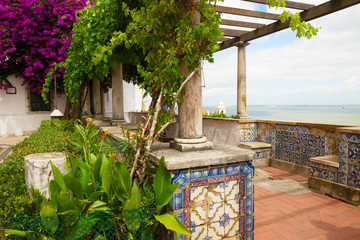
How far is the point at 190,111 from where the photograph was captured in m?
2.79

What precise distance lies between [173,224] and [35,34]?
1368 centimetres

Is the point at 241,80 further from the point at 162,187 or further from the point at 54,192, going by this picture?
the point at 54,192

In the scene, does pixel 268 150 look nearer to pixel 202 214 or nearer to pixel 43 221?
pixel 202 214

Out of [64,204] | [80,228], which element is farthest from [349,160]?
[64,204]

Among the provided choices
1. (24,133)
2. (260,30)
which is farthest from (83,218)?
(24,133)

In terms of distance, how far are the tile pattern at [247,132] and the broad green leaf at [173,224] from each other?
6133 mm

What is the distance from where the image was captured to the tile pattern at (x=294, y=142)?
19.0ft

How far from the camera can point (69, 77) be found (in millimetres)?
7750

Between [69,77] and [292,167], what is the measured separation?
268 inches

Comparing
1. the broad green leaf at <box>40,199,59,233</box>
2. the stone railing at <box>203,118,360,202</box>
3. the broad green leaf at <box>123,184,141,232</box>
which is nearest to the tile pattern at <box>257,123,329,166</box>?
the stone railing at <box>203,118,360,202</box>

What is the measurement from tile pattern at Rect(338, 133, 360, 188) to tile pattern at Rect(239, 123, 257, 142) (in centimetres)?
338

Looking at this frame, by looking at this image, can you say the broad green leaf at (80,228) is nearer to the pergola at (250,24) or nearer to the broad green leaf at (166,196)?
the broad green leaf at (166,196)

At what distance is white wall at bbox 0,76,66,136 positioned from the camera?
1407 cm

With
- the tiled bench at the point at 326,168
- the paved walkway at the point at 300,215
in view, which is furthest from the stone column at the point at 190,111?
the tiled bench at the point at 326,168
